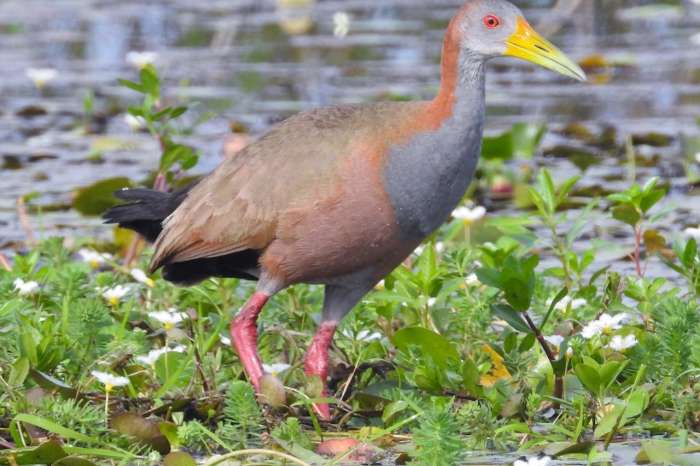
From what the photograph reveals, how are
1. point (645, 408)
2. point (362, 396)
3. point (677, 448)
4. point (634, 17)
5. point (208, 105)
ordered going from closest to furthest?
point (677, 448), point (645, 408), point (362, 396), point (208, 105), point (634, 17)

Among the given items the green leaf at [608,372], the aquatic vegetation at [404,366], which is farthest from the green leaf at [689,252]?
the green leaf at [608,372]

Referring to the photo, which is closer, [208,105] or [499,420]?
[499,420]

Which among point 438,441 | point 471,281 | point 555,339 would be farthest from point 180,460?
point 471,281

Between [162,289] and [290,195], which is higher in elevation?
[290,195]

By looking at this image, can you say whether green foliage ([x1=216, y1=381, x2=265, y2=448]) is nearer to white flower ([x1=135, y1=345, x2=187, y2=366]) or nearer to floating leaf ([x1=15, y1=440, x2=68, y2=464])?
white flower ([x1=135, y1=345, x2=187, y2=366])

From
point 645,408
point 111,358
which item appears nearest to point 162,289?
point 111,358

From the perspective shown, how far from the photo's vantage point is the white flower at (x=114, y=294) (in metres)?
5.82

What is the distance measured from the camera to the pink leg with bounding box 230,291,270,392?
528 cm

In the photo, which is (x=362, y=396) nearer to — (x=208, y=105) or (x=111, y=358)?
(x=111, y=358)

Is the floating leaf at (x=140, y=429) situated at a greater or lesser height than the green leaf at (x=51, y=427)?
lesser

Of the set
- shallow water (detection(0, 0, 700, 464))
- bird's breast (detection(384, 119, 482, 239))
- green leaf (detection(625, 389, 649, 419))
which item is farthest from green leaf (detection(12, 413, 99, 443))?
shallow water (detection(0, 0, 700, 464))

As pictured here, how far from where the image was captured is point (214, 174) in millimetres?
5715

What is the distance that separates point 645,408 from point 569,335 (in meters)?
0.78

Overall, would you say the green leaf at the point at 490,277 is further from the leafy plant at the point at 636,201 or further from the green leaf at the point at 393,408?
the leafy plant at the point at 636,201
